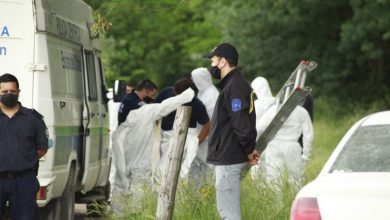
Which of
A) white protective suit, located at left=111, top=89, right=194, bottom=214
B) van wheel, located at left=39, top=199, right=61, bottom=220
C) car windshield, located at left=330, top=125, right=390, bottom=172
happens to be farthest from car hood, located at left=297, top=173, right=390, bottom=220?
white protective suit, located at left=111, top=89, right=194, bottom=214

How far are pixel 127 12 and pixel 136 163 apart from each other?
35413mm

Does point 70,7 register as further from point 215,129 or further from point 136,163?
point 215,129

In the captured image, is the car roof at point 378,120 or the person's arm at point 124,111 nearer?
the car roof at point 378,120

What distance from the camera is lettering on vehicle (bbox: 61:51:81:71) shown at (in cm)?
1201

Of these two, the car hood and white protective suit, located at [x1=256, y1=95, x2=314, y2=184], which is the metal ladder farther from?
the car hood

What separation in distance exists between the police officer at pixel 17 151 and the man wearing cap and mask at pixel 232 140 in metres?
1.54

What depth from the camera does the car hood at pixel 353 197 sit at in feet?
21.7

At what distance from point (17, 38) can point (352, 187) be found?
5181mm

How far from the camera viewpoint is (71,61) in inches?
495

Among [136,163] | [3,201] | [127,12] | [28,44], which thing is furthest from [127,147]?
[127,12]

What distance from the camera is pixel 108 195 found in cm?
1545

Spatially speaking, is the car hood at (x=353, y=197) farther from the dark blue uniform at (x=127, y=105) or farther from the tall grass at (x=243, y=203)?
the dark blue uniform at (x=127, y=105)

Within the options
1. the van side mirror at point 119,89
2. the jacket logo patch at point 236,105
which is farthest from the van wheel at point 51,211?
the van side mirror at point 119,89

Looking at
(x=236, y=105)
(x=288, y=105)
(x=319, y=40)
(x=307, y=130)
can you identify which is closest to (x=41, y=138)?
(x=236, y=105)
